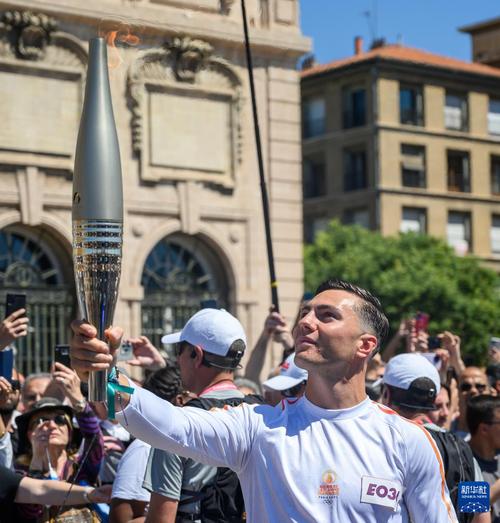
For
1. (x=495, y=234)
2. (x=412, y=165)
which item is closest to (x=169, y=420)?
(x=412, y=165)

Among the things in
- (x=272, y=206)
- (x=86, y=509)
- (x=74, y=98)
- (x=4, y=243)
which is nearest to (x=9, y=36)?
(x=74, y=98)

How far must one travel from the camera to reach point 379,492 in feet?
14.0

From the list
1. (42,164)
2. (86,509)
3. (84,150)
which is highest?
(42,164)

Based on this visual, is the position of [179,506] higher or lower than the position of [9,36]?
lower

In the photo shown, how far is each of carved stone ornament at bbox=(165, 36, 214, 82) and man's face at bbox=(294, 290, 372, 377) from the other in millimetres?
19069

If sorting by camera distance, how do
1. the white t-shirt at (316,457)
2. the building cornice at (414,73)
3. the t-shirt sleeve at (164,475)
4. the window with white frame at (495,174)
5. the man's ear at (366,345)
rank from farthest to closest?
the window with white frame at (495,174)
the building cornice at (414,73)
the t-shirt sleeve at (164,475)
the man's ear at (366,345)
the white t-shirt at (316,457)

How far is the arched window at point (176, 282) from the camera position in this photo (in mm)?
24094

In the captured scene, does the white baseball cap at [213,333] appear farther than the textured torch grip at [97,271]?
Yes

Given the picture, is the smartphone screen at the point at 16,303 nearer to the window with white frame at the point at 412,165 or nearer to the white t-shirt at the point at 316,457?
the white t-shirt at the point at 316,457

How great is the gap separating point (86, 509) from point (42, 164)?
622 inches

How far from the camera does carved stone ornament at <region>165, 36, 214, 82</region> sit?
2330 centimetres

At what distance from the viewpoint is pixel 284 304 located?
24.9 meters

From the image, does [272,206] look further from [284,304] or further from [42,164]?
[42,164]

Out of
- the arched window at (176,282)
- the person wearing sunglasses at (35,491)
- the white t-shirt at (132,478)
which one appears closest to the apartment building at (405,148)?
the arched window at (176,282)
